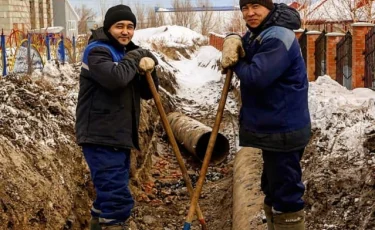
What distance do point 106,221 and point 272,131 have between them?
4.14 feet

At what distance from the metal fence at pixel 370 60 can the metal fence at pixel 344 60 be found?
639 millimetres

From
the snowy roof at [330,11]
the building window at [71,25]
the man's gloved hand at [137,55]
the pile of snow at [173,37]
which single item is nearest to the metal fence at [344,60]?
the man's gloved hand at [137,55]

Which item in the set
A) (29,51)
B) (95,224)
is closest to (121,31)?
(95,224)

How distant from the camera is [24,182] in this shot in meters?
4.48

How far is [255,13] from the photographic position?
3.33m

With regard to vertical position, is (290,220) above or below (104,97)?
below

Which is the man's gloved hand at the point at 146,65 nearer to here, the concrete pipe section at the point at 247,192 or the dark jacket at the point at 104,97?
the dark jacket at the point at 104,97

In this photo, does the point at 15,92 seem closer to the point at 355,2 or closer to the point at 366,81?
the point at 366,81

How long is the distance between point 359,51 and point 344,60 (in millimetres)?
1026

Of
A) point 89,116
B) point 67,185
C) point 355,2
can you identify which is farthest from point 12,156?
point 355,2

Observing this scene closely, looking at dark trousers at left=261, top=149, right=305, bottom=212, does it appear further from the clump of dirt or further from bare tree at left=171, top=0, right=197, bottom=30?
bare tree at left=171, top=0, right=197, bottom=30

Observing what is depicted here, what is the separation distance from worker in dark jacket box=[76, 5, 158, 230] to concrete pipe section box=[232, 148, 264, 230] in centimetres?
156

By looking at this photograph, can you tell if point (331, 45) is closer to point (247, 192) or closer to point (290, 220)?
point (247, 192)

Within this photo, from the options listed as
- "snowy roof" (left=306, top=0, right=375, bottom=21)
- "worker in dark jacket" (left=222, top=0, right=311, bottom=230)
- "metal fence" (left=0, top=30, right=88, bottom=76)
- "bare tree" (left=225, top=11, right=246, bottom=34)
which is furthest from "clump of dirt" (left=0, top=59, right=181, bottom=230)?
"bare tree" (left=225, top=11, right=246, bottom=34)
